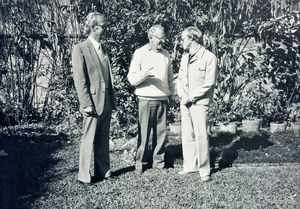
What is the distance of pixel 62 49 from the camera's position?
24.1 feet

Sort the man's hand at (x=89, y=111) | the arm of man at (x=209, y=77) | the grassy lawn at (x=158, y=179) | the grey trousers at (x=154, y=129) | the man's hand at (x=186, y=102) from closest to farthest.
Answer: the grassy lawn at (x=158, y=179), the man's hand at (x=89, y=111), the arm of man at (x=209, y=77), the man's hand at (x=186, y=102), the grey trousers at (x=154, y=129)

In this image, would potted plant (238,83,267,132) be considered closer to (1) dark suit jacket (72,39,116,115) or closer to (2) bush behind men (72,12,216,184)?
(2) bush behind men (72,12,216,184)

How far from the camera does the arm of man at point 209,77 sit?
14.3ft

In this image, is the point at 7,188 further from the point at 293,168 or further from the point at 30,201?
the point at 293,168

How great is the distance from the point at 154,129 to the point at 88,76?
126cm

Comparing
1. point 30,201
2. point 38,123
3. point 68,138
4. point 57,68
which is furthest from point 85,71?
point 38,123

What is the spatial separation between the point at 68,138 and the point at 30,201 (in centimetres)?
280

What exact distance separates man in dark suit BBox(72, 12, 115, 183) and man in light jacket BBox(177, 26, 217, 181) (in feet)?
3.07

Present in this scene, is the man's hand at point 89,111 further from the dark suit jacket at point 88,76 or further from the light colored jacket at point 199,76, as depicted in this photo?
the light colored jacket at point 199,76

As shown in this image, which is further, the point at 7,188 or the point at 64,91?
the point at 64,91

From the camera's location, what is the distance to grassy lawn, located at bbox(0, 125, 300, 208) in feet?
12.6

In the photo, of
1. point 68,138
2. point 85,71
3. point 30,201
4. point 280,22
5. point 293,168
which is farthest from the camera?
point 280,22

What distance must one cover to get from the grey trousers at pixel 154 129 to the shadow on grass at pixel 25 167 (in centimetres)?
119

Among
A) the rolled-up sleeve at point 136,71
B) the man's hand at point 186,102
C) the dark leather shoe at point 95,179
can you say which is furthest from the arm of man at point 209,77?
the dark leather shoe at point 95,179
